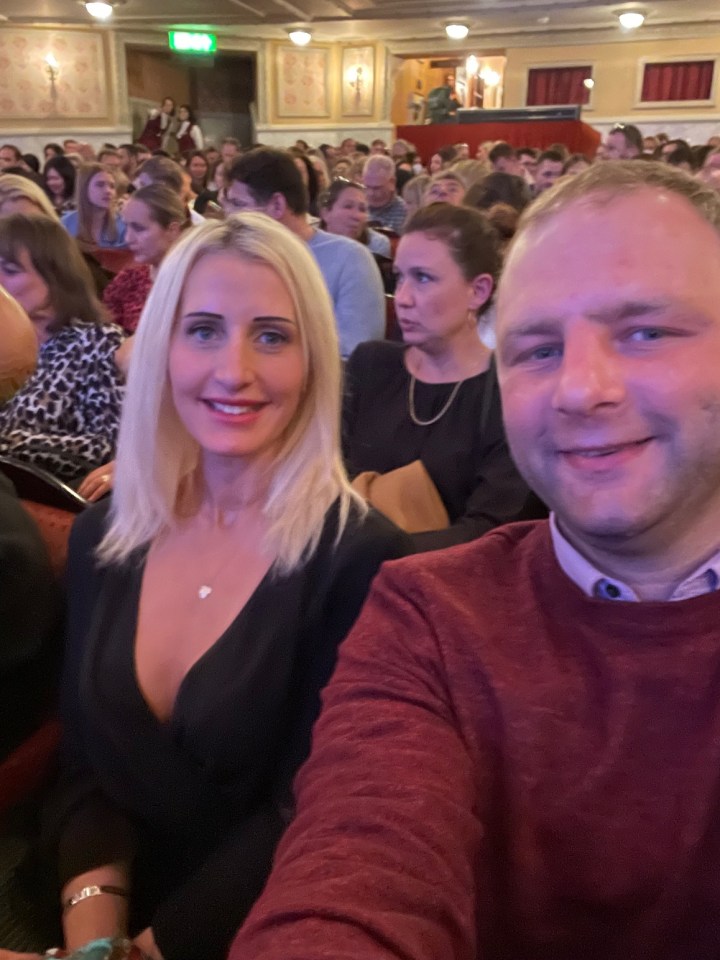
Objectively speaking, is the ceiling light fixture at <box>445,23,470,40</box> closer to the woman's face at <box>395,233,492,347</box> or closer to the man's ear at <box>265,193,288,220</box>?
the man's ear at <box>265,193,288,220</box>

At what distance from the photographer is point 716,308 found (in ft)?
2.33

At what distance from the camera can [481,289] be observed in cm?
220

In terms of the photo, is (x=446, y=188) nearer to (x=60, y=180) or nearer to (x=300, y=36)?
(x=60, y=180)

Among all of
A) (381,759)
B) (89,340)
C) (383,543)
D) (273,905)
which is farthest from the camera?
(89,340)

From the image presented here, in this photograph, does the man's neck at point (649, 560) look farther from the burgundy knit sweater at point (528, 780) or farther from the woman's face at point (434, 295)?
the woman's face at point (434, 295)

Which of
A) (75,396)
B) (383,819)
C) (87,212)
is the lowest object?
(75,396)

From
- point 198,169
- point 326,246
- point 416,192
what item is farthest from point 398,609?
point 198,169

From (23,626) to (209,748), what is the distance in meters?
0.40

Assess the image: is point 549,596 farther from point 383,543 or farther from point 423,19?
point 423,19

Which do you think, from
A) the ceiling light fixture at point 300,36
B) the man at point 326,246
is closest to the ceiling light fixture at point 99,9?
the ceiling light fixture at point 300,36

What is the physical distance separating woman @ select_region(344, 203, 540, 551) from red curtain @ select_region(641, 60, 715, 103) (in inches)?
534

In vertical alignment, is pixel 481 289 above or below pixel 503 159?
below

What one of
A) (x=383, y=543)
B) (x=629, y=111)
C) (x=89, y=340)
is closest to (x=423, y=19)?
(x=629, y=111)

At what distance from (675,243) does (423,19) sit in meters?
13.1
